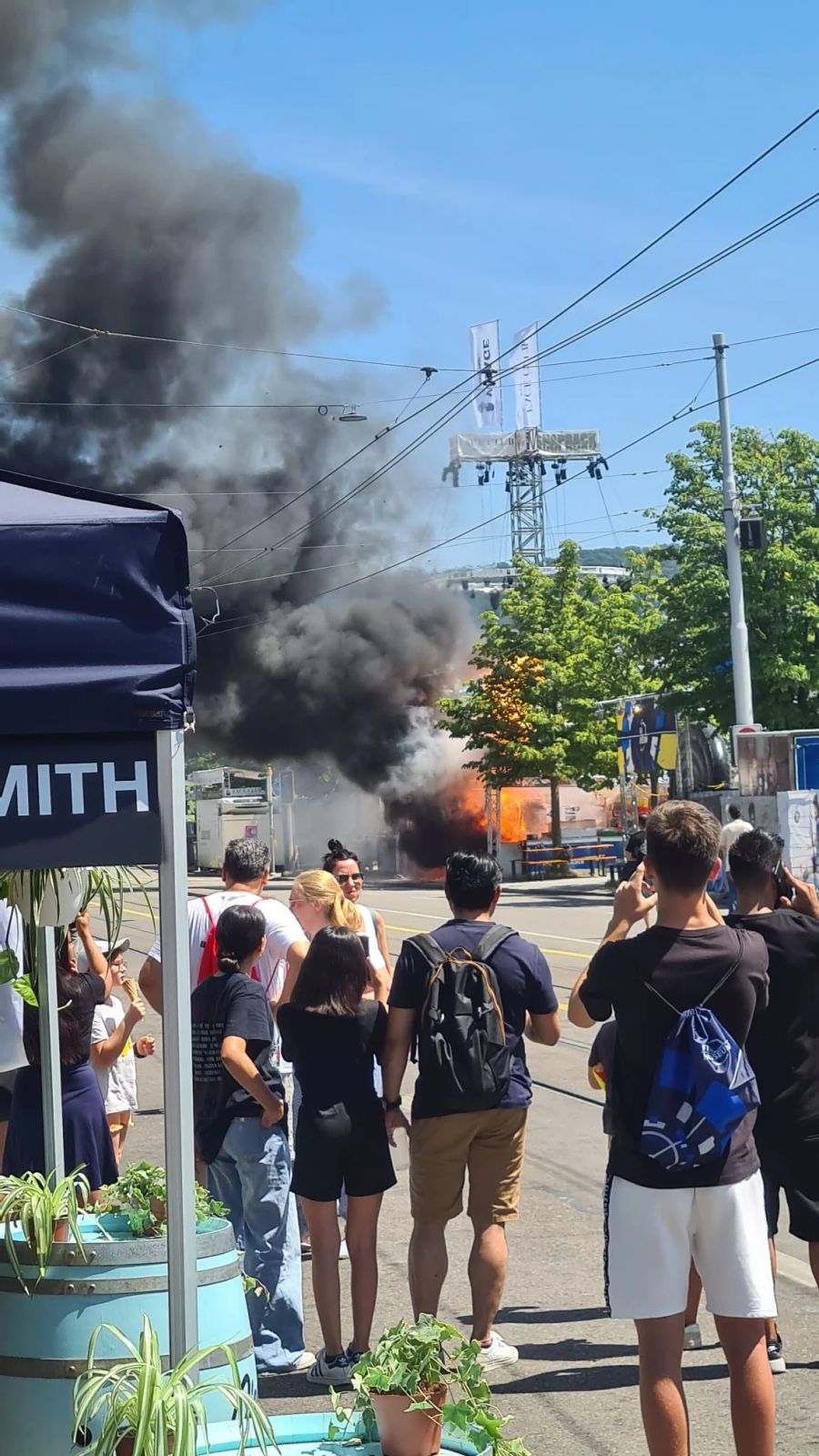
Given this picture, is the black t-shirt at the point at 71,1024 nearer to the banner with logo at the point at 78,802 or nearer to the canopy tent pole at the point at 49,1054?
the canopy tent pole at the point at 49,1054

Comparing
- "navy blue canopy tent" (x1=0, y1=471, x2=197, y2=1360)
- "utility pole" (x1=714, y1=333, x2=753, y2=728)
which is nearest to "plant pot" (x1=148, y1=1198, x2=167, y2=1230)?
"navy blue canopy tent" (x1=0, y1=471, x2=197, y2=1360)

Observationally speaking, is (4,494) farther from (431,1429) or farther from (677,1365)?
(677,1365)

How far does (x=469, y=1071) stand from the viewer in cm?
504

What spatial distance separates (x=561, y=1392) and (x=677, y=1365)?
133 centimetres

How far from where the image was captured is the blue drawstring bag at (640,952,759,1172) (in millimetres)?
3822

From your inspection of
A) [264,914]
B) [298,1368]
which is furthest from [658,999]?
[264,914]

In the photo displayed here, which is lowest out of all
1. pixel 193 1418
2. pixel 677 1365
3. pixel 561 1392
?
pixel 561 1392

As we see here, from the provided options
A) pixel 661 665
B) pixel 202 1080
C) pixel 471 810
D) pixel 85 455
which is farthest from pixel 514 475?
pixel 202 1080

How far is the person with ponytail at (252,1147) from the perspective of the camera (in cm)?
527

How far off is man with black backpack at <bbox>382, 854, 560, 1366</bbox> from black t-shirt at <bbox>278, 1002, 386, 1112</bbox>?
70 mm

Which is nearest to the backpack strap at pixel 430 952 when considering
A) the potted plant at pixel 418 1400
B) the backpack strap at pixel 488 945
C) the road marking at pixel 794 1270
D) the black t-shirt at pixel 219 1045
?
the backpack strap at pixel 488 945

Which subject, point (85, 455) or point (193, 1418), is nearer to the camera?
point (193, 1418)

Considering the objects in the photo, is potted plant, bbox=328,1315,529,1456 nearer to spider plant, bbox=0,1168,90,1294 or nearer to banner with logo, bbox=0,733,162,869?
spider plant, bbox=0,1168,90,1294

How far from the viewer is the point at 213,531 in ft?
153
